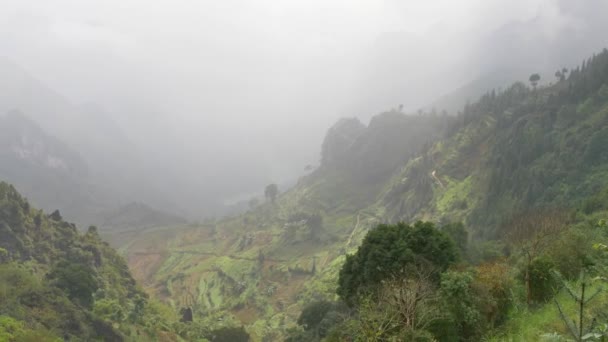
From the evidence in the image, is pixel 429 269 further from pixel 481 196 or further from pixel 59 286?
pixel 481 196

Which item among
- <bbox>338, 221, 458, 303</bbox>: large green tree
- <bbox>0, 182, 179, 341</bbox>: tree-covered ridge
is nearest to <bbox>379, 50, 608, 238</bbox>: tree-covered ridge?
<bbox>338, 221, 458, 303</bbox>: large green tree

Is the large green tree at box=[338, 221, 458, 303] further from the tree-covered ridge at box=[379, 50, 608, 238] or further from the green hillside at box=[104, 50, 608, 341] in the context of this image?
the tree-covered ridge at box=[379, 50, 608, 238]

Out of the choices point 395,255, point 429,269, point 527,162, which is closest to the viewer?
point 429,269

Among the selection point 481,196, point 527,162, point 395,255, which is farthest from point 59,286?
point 527,162

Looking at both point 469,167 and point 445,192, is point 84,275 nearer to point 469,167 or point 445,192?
point 445,192

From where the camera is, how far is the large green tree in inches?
2000

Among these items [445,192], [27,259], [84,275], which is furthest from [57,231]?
[445,192]

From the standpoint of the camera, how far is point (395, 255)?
52.5 meters

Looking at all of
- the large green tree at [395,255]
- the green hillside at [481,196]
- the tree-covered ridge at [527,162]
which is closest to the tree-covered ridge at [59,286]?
the green hillside at [481,196]

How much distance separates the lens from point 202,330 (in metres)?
91.0

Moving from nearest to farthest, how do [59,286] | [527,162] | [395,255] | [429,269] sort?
[429,269] → [395,255] → [59,286] → [527,162]

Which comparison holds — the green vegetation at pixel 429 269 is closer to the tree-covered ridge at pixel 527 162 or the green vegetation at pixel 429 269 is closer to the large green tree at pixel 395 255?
the large green tree at pixel 395 255

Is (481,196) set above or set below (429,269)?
below

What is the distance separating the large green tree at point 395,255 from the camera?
2000 inches
